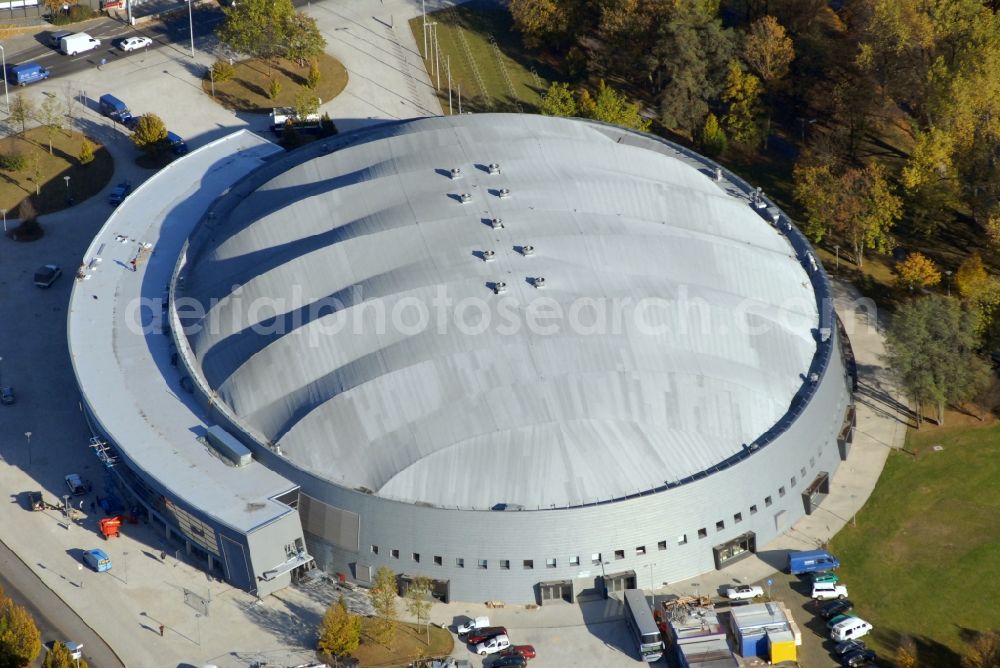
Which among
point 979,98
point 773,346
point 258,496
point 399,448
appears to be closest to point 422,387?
point 399,448

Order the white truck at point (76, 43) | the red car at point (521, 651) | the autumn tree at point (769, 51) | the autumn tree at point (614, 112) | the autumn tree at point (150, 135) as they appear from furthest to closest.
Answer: the white truck at point (76, 43) → the autumn tree at point (769, 51) → the autumn tree at point (150, 135) → the autumn tree at point (614, 112) → the red car at point (521, 651)

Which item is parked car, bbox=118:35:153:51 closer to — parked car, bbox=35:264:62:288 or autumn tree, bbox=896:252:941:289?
parked car, bbox=35:264:62:288

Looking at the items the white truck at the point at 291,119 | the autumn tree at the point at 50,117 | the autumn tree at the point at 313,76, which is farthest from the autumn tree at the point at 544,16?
the autumn tree at the point at 50,117

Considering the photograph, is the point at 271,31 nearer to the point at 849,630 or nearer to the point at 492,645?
the point at 492,645

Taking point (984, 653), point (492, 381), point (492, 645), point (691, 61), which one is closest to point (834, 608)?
point (984, 653)

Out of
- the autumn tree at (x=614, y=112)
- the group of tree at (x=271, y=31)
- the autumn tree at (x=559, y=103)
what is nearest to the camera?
the autumn tree at (x=614, y=112)

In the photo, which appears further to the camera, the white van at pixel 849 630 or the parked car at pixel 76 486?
the parked car at pixel 76 486

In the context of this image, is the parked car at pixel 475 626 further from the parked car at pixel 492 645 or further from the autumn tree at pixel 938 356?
the autumn tree at pixel 938 356
